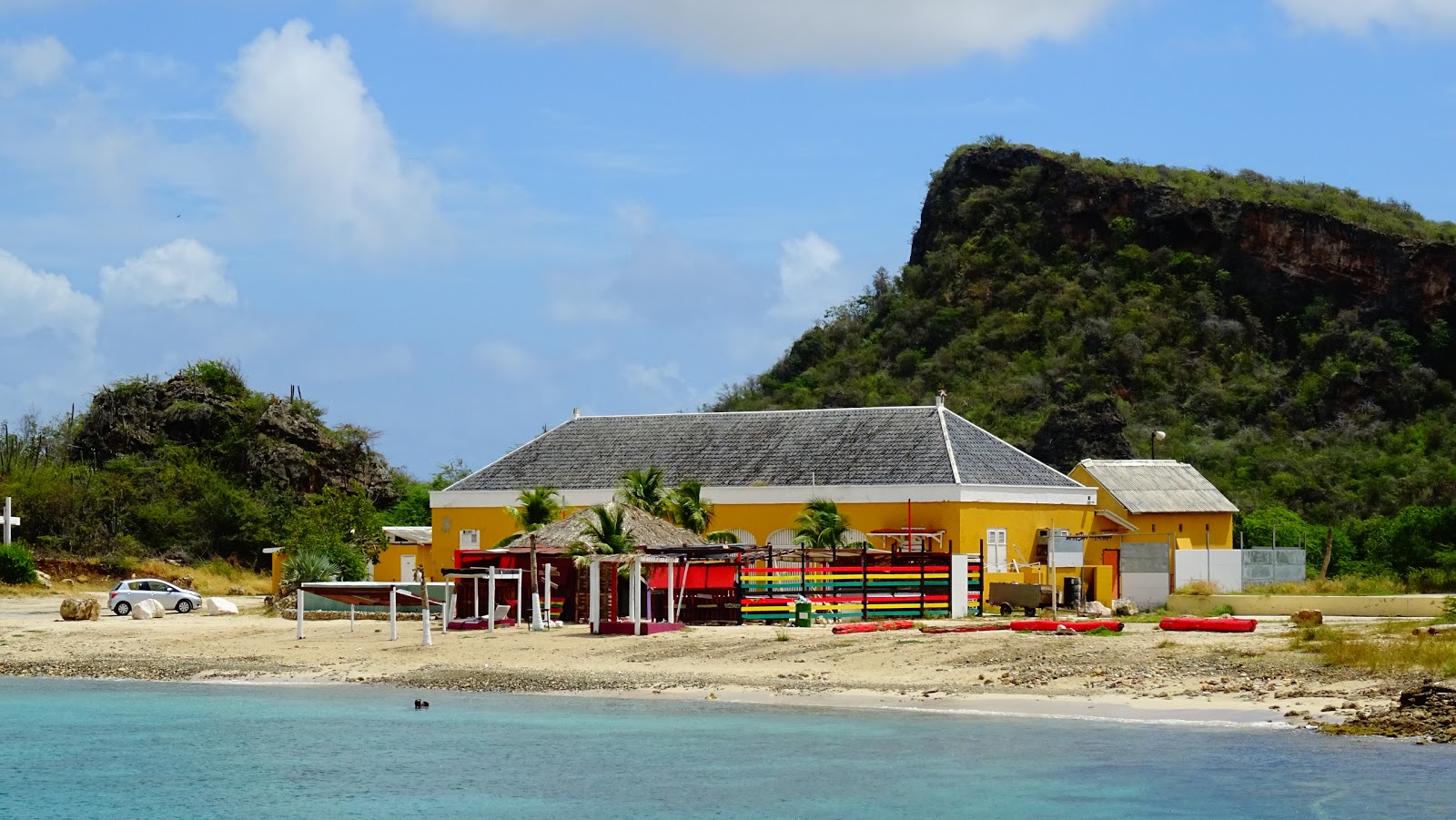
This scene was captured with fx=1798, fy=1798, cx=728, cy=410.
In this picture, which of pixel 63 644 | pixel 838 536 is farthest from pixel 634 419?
pixel 63 644

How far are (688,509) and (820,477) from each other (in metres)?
4.15

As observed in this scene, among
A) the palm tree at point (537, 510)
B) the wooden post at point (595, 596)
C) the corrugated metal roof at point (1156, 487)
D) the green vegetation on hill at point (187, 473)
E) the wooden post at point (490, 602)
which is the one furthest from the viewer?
the green vegetation on hill at point (187, 473)

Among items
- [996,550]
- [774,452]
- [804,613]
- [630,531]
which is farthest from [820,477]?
[804,613]

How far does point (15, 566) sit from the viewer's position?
56031mm

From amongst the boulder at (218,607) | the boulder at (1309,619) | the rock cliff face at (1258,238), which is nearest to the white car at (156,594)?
the boulder at (218,607)

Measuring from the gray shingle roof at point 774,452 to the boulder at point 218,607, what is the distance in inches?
306

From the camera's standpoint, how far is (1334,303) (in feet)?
279

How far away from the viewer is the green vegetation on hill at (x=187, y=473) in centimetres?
6688

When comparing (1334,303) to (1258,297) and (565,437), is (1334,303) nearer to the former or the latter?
(1258,297)

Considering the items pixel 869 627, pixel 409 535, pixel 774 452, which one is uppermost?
pixel 774 452

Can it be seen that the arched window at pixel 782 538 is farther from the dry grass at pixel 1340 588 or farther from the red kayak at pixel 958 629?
the red kayak at pixel 958 629

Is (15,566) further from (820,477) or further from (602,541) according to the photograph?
(820,477)

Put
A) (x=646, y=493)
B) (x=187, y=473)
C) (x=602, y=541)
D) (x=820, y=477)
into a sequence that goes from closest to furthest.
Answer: (x=602, y=541) → (x=646, y=493) → (x=820, y=477) → (x=187, y=473)

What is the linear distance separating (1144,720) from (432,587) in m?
22.6
